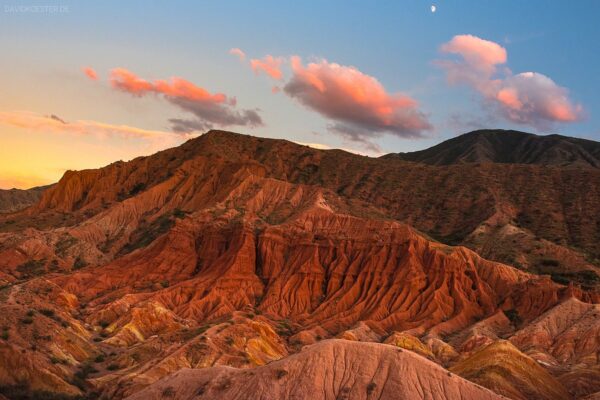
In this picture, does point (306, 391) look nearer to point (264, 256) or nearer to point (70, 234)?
point (264, 256)

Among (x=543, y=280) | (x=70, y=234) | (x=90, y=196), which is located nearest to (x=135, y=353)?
(x=543, y=280)

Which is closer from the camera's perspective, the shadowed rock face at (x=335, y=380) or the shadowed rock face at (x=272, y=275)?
the shadowed rock face at (x=335, y=380)

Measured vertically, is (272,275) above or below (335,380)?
below

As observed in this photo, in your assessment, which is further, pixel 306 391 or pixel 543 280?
pixel 543 280

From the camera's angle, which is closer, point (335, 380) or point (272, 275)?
point (335, 380)
